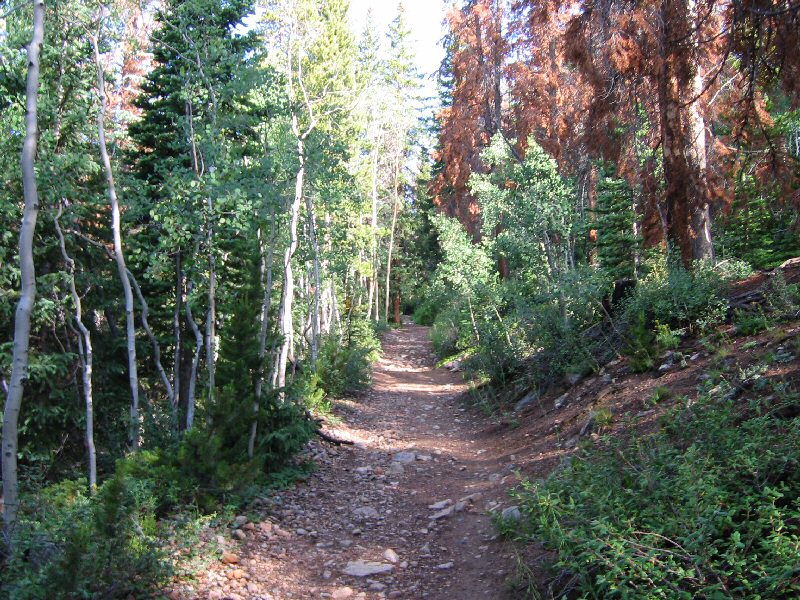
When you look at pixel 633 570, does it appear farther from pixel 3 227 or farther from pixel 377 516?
pixel 3 227

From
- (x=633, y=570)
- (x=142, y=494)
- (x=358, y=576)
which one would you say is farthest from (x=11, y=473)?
(x=633, y=570)

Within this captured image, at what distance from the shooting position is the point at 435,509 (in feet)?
20.8

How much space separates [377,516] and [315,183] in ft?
17.7

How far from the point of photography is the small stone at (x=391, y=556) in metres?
5.17

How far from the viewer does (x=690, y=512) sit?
3.40 meters

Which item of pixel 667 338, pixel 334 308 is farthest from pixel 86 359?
pixel 334 308

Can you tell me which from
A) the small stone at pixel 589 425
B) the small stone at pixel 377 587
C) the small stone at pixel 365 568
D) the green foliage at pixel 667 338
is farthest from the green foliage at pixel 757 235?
the small stone at pixel 377 587

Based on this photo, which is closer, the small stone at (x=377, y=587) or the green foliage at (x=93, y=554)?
the green foliage at (x=93, y=554)

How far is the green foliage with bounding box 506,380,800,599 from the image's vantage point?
3021 millimetres

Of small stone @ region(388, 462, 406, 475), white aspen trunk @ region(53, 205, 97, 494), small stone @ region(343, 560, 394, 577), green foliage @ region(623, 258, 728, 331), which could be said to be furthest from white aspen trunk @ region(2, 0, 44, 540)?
green foliage @ region(623, 258, 728, 331)

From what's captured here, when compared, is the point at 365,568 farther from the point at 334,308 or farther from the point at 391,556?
the point at 334,308

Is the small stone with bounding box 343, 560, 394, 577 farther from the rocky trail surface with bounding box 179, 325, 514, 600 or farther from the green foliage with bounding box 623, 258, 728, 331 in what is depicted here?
the green foliage with bounding box 623, 258, 728, 331

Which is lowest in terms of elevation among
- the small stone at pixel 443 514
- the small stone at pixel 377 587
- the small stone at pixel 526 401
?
the small stone at pixel 377 587

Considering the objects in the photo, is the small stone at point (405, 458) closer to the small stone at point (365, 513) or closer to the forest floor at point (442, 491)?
the forest floor at point (442, 491)
